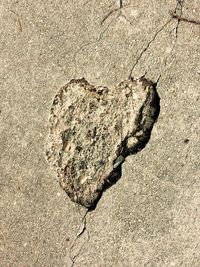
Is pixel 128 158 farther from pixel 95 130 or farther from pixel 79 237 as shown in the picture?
pixel 79 237

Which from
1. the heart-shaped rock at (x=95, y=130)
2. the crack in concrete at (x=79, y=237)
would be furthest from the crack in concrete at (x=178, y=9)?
the crack in concrete at (x=79, y=237)

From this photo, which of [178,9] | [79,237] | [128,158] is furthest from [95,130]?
[178,9]

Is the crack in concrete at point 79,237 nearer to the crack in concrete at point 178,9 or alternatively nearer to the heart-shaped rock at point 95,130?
the heart-shaped rock at point 95,130

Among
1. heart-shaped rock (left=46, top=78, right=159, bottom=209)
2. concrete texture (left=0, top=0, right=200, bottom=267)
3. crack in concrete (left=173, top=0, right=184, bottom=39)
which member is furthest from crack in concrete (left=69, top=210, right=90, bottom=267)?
crack in concrete (left=173, top=0, right=184, bottom=39)

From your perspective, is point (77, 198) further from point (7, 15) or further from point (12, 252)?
point (7, 15)

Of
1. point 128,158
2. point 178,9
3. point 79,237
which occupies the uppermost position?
point 178,9

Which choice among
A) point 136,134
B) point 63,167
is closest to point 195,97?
point 136,134
